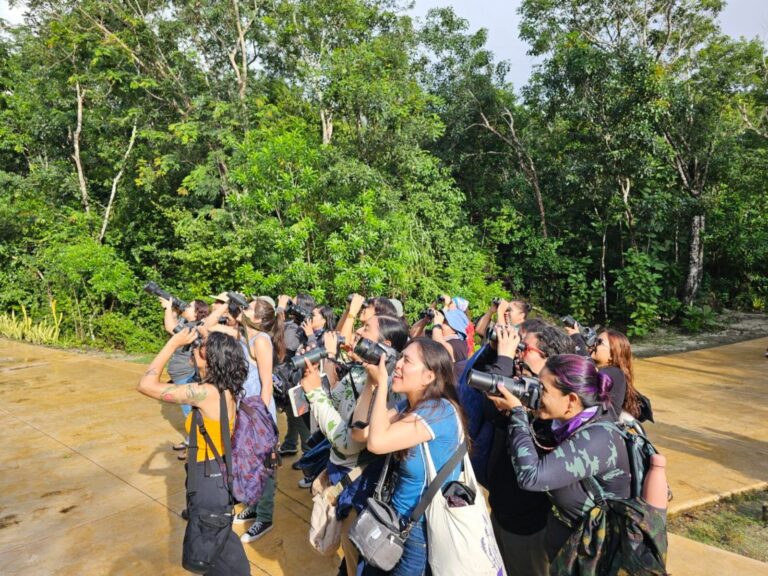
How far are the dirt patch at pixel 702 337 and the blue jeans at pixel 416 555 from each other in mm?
9704

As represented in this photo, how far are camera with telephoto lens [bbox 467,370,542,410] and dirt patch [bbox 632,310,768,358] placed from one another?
9.49 m

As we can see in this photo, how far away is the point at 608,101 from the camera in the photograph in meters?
12.0

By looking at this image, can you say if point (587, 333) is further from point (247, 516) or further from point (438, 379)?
point (247, 516)

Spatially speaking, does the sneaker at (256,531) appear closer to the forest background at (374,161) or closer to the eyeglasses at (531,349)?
the eyeglasses at (531,349)

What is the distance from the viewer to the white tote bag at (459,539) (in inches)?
77.4

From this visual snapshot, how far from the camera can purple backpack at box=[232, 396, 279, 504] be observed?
2.64 m

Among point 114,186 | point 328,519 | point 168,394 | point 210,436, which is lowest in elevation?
point 328,519

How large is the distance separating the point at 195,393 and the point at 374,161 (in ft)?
30.8

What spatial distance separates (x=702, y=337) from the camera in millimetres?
12008

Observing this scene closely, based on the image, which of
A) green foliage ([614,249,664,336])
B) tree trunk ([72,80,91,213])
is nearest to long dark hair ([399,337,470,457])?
green foliage ([614,249,664,336])

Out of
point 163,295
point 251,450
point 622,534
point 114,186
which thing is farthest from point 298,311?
point 114,186

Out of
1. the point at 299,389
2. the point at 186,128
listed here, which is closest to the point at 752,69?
the point at 186,128

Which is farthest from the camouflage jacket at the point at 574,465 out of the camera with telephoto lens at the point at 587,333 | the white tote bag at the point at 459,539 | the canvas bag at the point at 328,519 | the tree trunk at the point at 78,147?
the tree trunk at the point at 78,147

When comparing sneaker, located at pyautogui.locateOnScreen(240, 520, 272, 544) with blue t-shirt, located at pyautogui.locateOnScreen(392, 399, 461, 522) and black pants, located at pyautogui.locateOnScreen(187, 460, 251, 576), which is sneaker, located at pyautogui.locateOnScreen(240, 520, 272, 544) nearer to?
black pants, located at pyautogui.locateOnScreen(187, 460, 251, 576)
